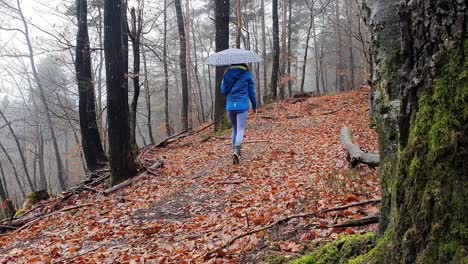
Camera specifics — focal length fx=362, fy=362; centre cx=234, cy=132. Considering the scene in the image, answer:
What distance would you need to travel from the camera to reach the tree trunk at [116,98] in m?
7.42

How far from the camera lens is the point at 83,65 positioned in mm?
11438

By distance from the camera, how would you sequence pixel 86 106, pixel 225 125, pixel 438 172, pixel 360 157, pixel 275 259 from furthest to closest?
pixel 225 125, pixel 86 106, pixel 360 157, pixel 275 259, pixel 438 172

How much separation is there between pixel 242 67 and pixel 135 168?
3295mm

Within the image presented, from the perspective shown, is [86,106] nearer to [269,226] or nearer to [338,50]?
[269,226]

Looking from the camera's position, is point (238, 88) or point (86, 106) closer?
point (238, 88)

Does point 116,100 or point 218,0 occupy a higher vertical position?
point 218,0

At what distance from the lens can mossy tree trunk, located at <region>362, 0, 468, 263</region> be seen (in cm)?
114

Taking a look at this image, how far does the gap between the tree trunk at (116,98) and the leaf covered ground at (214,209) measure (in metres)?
0.54

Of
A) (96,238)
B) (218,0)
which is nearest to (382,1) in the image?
(96,238)

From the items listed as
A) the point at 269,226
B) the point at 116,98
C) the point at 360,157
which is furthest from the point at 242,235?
Result: the point at 116,98

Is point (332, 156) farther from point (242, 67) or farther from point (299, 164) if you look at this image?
point (242, 67)

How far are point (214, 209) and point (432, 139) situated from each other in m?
4.21

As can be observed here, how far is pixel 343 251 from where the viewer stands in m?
2.20

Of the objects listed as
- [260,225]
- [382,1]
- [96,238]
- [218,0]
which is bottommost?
[96,238]
